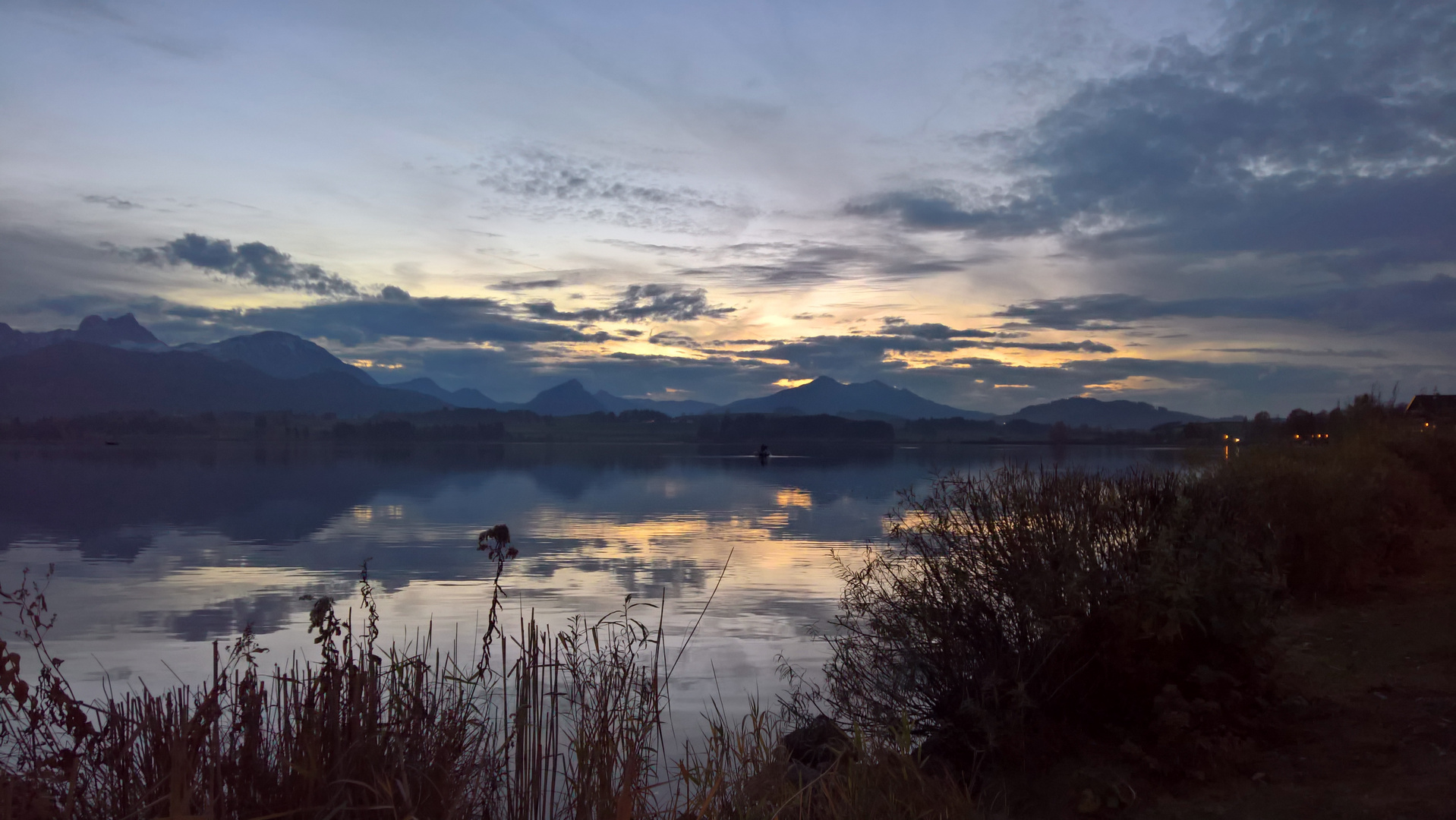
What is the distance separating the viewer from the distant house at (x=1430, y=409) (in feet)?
112

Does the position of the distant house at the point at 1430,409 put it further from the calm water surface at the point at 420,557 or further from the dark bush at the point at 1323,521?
the dark bush at the point at 1323,521

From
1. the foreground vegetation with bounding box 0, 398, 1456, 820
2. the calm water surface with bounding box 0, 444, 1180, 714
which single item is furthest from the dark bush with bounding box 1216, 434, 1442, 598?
the calm water surface with bounding box 0, 444, 1180, 714

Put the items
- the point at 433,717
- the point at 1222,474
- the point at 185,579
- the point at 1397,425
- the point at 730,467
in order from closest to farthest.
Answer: the point at 433,717 < the point at 1222,474 < the point at 185,579 < the point at 1397,425 < the point at 730,467

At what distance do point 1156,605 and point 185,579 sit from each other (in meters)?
18.0

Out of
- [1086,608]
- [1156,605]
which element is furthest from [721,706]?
[1156,605]

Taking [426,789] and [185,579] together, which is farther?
[185,579]

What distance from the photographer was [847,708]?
8789 millimetres

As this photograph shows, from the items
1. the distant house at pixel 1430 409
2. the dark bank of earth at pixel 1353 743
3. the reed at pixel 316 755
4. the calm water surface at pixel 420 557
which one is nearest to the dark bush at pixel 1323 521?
the dark bank of earth at pixel 1353 743

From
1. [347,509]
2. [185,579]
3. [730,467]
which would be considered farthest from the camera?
[730,467]

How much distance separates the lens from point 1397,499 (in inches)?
667

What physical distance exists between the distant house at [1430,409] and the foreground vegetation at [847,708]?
29.8 metres

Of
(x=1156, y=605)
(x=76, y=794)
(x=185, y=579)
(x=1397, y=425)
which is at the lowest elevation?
(x=185, y=579)

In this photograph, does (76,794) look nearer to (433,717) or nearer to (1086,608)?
(433,717)

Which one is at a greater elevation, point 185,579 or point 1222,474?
point 1222,474
